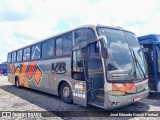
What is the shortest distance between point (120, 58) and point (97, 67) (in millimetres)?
988

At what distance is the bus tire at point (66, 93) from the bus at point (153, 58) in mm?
4057

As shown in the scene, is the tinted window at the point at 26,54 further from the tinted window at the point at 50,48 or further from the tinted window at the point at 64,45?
the tinted window at the point at 64,45

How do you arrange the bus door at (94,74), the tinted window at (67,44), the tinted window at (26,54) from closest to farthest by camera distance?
1. the bus door at (94,74)
2. the tinted window at (67,44)
3. the tinted window at (26,54)

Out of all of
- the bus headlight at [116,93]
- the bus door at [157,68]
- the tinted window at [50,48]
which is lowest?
the bus headlight at [116,93]

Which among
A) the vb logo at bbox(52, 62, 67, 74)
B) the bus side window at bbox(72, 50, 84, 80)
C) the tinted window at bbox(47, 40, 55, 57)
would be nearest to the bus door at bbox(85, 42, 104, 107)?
the bus side window at bbox(72, 50, 84, 80)

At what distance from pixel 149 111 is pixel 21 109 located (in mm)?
5065

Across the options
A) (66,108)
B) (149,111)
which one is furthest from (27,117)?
(149,111)

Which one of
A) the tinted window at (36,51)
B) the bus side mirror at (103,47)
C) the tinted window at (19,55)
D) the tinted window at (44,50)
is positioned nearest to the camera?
the bus side mirror at (103,47)

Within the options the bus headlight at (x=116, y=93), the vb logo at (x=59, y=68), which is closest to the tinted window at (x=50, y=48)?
the vb logo at (x=59, y=68)

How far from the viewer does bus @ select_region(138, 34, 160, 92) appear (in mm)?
8719

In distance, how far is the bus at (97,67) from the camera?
6.12 metres

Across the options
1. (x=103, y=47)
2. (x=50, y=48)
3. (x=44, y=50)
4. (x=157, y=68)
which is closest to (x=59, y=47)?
(x=50, y=48)

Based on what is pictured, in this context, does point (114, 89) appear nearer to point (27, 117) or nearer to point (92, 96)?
point (92, 96)

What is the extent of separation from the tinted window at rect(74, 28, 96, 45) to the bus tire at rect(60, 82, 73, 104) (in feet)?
6.95
